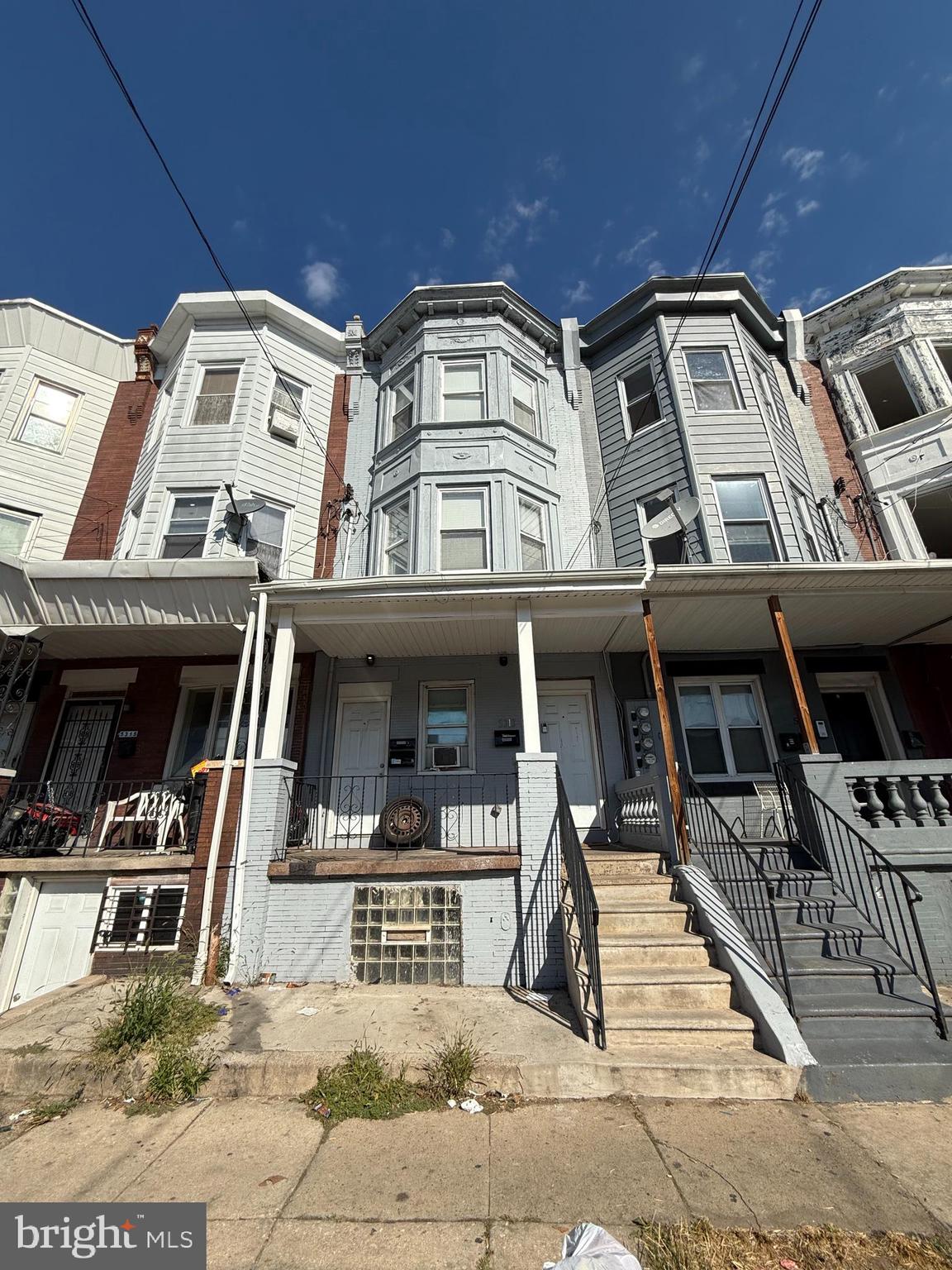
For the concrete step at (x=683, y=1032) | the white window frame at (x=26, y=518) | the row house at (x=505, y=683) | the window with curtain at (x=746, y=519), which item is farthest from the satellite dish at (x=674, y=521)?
the white window frame at (x=26, y=518)

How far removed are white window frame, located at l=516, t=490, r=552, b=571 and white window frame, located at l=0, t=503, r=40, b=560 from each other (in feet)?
29.7

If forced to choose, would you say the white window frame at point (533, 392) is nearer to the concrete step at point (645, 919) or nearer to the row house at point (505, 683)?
the row house at point (505, 683)

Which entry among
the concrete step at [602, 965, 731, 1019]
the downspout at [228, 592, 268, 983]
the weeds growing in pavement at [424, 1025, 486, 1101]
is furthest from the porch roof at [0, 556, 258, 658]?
the concrete step at [602, 965, 731, 1019]

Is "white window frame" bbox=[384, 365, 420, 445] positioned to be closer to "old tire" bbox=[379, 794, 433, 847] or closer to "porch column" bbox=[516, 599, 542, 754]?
"porch column" bbox=[516, 599, 542, 754]

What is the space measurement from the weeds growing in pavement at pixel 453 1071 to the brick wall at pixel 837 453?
1091 centimetres

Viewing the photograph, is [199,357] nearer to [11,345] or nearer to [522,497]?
[11,345]

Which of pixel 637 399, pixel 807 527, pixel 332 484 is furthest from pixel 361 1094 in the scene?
pixel 637 399

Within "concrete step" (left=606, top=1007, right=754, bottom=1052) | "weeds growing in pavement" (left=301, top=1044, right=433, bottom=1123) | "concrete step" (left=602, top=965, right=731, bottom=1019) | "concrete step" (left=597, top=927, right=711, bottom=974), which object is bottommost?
"weeds growing in pavement" (left=301, top=1044, right=433, bottom=1123)

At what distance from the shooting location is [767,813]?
841cm

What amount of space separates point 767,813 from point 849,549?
5.67m

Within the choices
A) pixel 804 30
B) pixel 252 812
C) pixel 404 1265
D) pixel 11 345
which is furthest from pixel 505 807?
pixel 11 345

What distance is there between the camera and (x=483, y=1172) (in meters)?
3.13

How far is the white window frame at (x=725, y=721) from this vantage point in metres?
8.91

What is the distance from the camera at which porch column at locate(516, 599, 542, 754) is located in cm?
680
